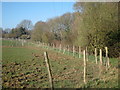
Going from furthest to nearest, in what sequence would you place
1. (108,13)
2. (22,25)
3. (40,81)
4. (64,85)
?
1. (22,25)
2. (108,13)
3. (40,81)
4. (64,85)

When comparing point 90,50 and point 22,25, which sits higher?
point 22,25

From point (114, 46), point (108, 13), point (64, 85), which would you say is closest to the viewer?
point (64, 85)

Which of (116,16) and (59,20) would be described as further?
(59,20)

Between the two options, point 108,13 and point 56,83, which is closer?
point 56,83

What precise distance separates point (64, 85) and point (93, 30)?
16.2 meters

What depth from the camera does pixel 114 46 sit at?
23.5 m

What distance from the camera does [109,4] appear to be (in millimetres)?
22391

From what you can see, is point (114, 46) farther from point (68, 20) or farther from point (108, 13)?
point (68, 20)

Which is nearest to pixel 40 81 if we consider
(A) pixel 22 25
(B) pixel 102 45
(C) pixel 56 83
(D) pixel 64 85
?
(C) pixel 56 83

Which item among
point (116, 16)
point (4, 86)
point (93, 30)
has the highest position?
point (116, 16)

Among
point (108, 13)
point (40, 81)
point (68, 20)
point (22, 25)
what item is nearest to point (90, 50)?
point (108, 13)

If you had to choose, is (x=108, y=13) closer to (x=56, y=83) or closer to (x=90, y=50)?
(x=90, y=50)

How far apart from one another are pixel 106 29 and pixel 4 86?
58.0 feet

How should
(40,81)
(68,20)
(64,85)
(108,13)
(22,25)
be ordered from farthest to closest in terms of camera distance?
1. (22,25)
2. (68,20)
3. (108,13)
4. (40,81)
5. (64,85)
